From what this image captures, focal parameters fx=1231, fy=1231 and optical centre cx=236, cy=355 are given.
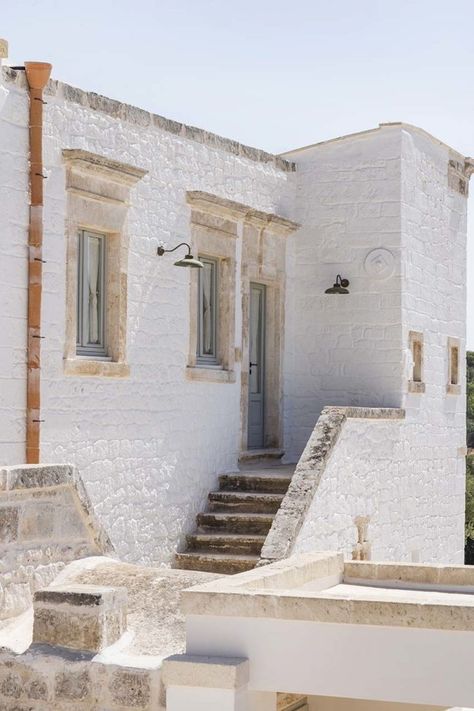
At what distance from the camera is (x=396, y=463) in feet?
46.1

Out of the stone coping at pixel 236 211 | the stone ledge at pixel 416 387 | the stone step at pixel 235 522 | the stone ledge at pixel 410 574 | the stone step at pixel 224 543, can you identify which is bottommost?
the stone step at pixel 224 543

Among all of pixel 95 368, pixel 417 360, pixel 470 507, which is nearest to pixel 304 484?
pixel 95 368

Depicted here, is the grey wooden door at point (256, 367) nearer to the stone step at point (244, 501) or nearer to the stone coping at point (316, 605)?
the stone step at point (244, 501)

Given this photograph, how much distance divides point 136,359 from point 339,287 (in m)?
3.57

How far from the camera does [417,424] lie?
14.8 metres

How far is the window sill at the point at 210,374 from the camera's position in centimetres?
1233

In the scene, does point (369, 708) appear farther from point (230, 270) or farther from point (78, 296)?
point (230, 270)

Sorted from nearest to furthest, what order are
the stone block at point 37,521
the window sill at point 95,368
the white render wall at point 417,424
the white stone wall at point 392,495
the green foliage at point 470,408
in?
1. the stone block at point 37,521
2. the window sill at point 95,368
3. the white stone wall at point 392,495
4. the white render wall at point 417,424
5. the green foliage at point 470,408

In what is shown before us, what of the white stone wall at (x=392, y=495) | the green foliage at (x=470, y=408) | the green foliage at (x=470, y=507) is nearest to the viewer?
the white stone wall at (x=392, y=495)

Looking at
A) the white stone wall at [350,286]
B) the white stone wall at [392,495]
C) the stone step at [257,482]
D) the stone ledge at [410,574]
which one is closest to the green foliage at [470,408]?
the white stone wall at [392,495]

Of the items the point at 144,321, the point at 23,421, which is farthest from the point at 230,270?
the point at 23,421

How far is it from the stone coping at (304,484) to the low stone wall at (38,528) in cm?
243

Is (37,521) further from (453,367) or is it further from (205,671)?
(453,367)

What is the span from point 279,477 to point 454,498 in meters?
4.68
